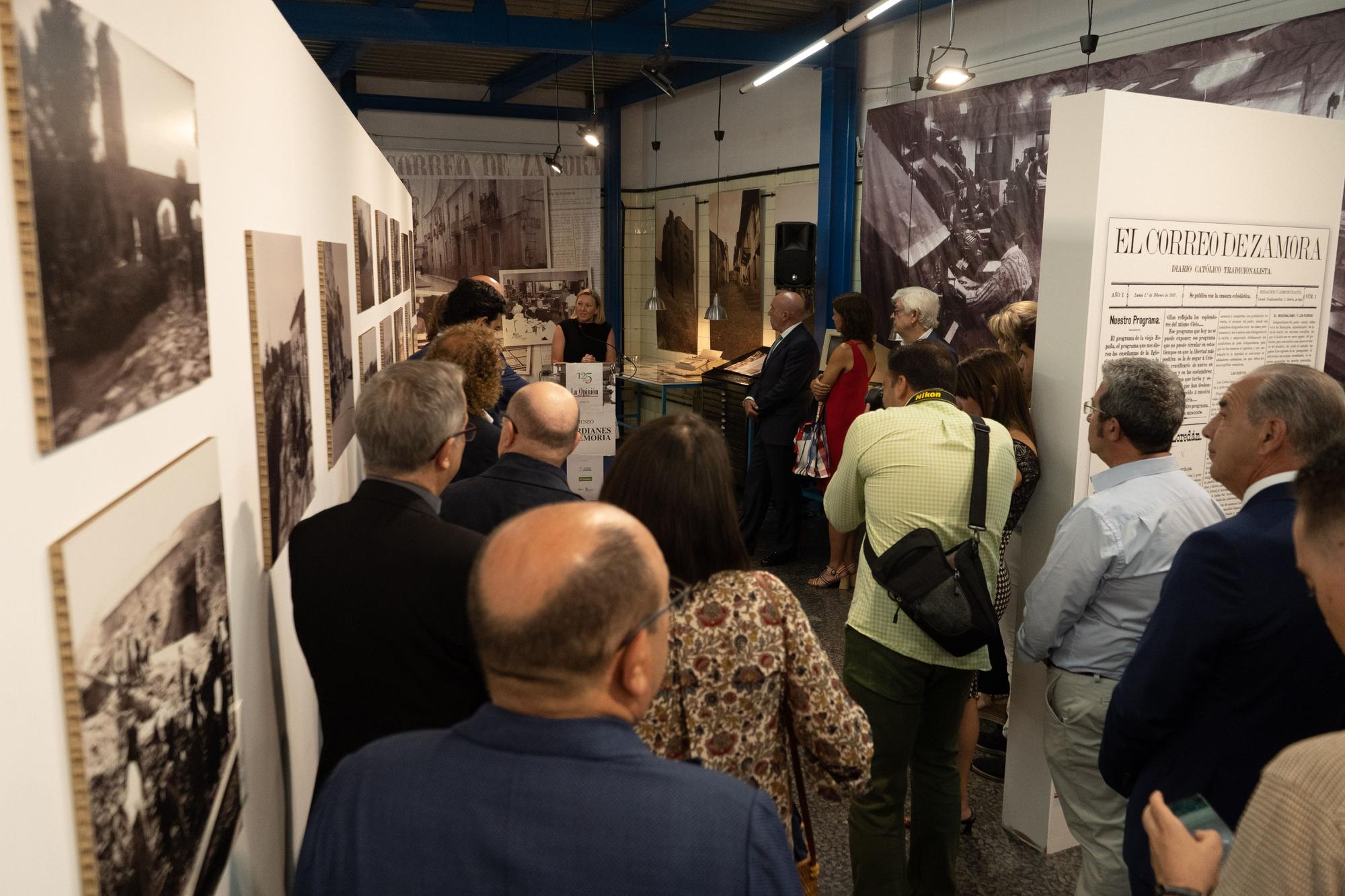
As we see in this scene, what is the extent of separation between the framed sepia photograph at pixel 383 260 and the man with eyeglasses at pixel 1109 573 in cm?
372

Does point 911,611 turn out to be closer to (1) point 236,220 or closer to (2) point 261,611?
(2) point 261,611

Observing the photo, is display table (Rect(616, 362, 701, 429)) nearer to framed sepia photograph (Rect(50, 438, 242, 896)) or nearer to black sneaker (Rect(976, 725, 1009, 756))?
black sneaker (Rect(976, 725, 1009, 756))

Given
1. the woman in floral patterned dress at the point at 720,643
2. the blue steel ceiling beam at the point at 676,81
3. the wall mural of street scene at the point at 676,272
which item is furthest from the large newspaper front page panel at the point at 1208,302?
the wall mural of street scene at the point at 676,272

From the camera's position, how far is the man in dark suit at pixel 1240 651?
203 centimetres

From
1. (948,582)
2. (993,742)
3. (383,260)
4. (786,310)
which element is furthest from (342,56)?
(948,582)

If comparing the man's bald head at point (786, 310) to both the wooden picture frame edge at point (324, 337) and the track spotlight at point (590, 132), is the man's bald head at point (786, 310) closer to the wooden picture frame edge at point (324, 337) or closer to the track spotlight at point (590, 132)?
the track spotlight at point (590, 132)

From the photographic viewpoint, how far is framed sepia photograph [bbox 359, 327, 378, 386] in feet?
13.9

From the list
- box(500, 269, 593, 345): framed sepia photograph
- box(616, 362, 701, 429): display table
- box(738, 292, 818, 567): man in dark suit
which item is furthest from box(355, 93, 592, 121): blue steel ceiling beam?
box(738, 292, 818, 567): man in dark suit

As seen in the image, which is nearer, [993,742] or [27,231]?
[27,231]

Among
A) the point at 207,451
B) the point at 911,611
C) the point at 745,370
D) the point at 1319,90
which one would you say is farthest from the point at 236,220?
the point at 745,370

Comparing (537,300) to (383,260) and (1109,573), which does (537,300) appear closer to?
(383,260)

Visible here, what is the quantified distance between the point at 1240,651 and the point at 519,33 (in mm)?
7798

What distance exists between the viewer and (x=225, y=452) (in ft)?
6.14

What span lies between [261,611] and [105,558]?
104 centimetres
